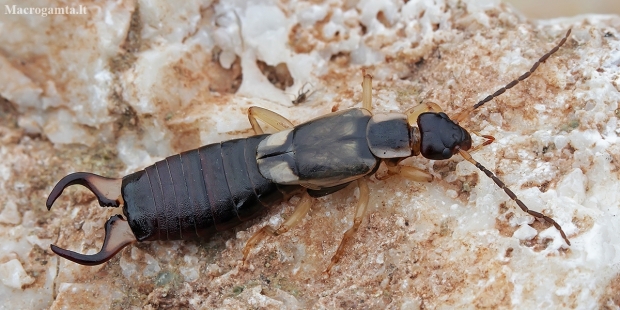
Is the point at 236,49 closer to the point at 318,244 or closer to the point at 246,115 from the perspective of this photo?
the point at 246,115

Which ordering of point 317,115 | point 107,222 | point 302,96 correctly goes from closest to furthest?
1. point 107,222
2. point 317,115
3. point 302,96

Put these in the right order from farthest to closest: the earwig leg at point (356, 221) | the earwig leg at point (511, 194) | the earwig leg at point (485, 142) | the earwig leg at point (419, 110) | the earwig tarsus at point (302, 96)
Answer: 1. the earwig tarsus at point (302, 96)
2. the earwig leg at point (419, 110)
3. the earwig leg at point (485, 142)
4. the earwig leg at point (356, 221)
5. the earwig leg at point (511, 194)

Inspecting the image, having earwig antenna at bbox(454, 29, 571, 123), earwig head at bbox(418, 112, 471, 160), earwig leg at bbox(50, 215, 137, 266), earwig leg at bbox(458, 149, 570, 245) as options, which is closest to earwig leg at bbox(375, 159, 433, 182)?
earwig head at bbox(418, 112, 471, 160)

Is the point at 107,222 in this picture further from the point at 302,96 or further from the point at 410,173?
the point at 410,173

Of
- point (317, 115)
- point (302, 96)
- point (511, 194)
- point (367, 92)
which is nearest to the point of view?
point (511, 194)

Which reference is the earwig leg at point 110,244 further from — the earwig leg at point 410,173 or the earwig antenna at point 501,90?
the earwig antenna at point 501,90

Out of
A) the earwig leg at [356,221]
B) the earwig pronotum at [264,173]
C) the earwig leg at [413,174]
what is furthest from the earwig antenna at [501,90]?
the earwig leg at [356,221]

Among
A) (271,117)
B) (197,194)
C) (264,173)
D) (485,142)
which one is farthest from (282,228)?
(485,142)

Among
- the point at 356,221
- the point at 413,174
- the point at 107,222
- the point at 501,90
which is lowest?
the point at 356,221
